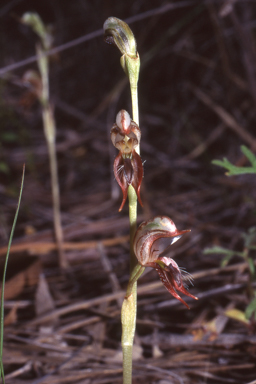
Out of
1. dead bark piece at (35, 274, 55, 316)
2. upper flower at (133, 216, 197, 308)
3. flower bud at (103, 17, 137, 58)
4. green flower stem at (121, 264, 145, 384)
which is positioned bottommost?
green flower stem at (121, 264, 145, 384)

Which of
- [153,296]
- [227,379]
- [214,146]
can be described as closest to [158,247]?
[227,379]

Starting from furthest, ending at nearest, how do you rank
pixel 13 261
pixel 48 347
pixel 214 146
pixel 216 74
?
pixel 216 74, pixel 214 146, pixel 13 261, pixel 48 347

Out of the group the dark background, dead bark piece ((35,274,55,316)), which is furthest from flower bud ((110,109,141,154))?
dead bark piece ((35,274,55,316))

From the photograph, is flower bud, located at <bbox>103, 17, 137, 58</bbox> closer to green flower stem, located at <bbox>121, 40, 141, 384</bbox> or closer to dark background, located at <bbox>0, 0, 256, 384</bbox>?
green flower stem, located at <bbox>121, 40, 141, 384</bbox>

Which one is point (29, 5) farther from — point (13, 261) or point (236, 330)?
point (236, 330)

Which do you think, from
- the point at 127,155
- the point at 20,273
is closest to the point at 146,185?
the point at 20,273

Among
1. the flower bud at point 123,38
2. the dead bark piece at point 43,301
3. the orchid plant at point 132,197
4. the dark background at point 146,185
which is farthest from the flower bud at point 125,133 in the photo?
the dead bark piece at point 43,301

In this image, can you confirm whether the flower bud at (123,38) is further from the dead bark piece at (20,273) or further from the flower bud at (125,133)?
the dead bark piece at (20,273)

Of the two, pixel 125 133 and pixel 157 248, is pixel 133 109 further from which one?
pixel 157 248
